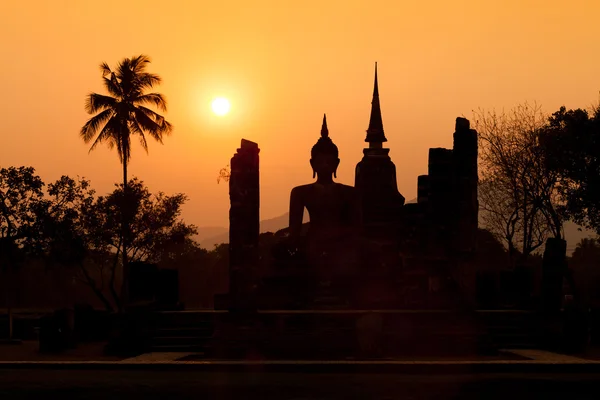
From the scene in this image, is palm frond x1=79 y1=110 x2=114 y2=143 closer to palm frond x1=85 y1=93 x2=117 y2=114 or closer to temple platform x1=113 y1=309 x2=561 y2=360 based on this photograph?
palm frond x1=85 y1=93 x2=117 y2=114

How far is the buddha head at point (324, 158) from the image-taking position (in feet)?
99.1

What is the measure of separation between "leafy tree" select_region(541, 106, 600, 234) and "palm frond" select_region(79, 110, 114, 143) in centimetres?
1972

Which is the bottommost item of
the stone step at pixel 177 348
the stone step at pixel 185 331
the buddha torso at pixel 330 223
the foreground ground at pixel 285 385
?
the foreground ground at pixel 285 385

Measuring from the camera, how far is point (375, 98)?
5556 centimetres

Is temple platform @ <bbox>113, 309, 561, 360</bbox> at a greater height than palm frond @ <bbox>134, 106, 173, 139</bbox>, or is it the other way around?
palm frond @ <bbox>134, 106, 173, 139</bbox>

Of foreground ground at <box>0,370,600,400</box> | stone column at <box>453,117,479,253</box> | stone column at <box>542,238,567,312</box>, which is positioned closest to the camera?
foreground ground at <box>0,370,600,400</box>

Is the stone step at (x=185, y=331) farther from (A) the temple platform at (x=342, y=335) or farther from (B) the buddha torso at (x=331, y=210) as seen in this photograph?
(B) the buddha torso at (x=331, y=210)

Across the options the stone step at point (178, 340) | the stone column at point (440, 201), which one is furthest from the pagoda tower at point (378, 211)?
the stone step at point (178, 340)

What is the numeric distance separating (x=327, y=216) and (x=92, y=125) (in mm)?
18265

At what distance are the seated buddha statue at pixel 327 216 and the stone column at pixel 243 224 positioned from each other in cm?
570

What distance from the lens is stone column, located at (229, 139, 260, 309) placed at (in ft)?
76.3

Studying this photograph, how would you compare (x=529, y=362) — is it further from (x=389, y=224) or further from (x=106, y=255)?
(x=106, y=255)

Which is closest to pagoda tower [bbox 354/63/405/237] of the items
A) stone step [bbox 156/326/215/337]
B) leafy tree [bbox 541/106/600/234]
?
leafy tree [bbox 541/106/600/234]

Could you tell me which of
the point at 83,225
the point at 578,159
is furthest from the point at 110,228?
the point at 578,159
